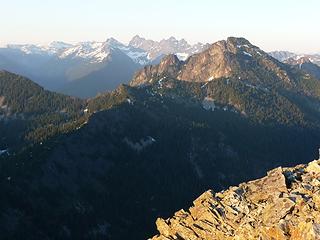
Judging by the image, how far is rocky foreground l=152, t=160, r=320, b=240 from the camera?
207 feet

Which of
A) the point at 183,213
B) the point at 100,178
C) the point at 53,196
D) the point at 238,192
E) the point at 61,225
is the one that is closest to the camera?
the point at 238,192

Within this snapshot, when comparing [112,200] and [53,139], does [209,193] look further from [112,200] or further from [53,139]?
[53,139]

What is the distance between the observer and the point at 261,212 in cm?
6906

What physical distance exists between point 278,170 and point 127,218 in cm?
9650

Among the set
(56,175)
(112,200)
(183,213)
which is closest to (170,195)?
(112,200)

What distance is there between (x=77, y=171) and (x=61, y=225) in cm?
3273

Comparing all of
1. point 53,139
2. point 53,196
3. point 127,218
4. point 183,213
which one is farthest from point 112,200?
point 183,213

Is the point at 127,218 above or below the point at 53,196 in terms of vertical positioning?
below

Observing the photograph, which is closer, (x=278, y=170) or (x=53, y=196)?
(x=278, y=170)

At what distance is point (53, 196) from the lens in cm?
16075

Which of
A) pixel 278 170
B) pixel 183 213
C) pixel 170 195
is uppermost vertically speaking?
pixel 278 170

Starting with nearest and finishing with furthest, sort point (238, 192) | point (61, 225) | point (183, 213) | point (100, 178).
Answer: point (238, 192) → point (183, 213) → point (61, 225) → point (100, 178)

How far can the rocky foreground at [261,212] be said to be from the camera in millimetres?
63062

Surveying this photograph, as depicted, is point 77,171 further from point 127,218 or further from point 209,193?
point 209,193
